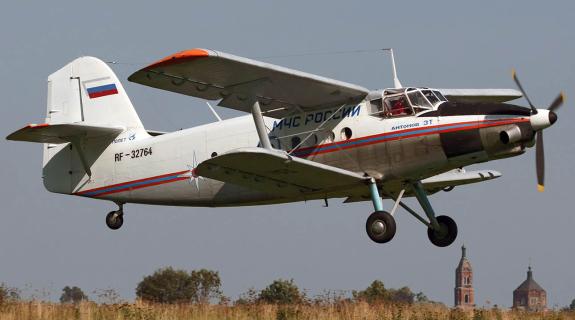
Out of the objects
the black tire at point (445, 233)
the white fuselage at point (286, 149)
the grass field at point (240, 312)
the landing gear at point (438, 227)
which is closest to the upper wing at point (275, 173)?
the white fuselage at point (286, 149)

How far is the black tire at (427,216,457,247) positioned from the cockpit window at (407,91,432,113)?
2489 mm

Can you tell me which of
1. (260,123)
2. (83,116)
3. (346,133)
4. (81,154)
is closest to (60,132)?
(81,154)

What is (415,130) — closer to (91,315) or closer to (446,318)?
(446,318)

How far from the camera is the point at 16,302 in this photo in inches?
653

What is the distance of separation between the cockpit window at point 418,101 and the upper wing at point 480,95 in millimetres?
2500

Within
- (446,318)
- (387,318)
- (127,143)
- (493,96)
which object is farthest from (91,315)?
(493,96)

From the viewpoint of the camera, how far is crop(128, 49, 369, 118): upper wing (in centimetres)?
1664

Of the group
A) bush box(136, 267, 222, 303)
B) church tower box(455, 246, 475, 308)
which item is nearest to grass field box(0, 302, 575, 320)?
bush box(136, 267, 222, 303)

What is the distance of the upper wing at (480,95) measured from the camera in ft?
67.1

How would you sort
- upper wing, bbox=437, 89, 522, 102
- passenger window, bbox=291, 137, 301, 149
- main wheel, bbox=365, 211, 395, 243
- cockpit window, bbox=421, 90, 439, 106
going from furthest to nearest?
upper wing, bbox=437, 89, 522, 102, passenger window, bbox=291, 137, 301, 149, cockpit window, bbox=421, 90, 439, 106, main wheel, bbox=365, 211, 395, 243

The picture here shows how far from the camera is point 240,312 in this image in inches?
616

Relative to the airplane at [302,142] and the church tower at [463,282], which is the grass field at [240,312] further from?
the church tower at [463,282]

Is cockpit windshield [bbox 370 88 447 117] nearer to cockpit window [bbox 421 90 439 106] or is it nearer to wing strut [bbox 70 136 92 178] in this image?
cockpit window [bbox 421 90 439 106]

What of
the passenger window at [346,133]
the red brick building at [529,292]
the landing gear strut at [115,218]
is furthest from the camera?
the red brick building at [529,292]
